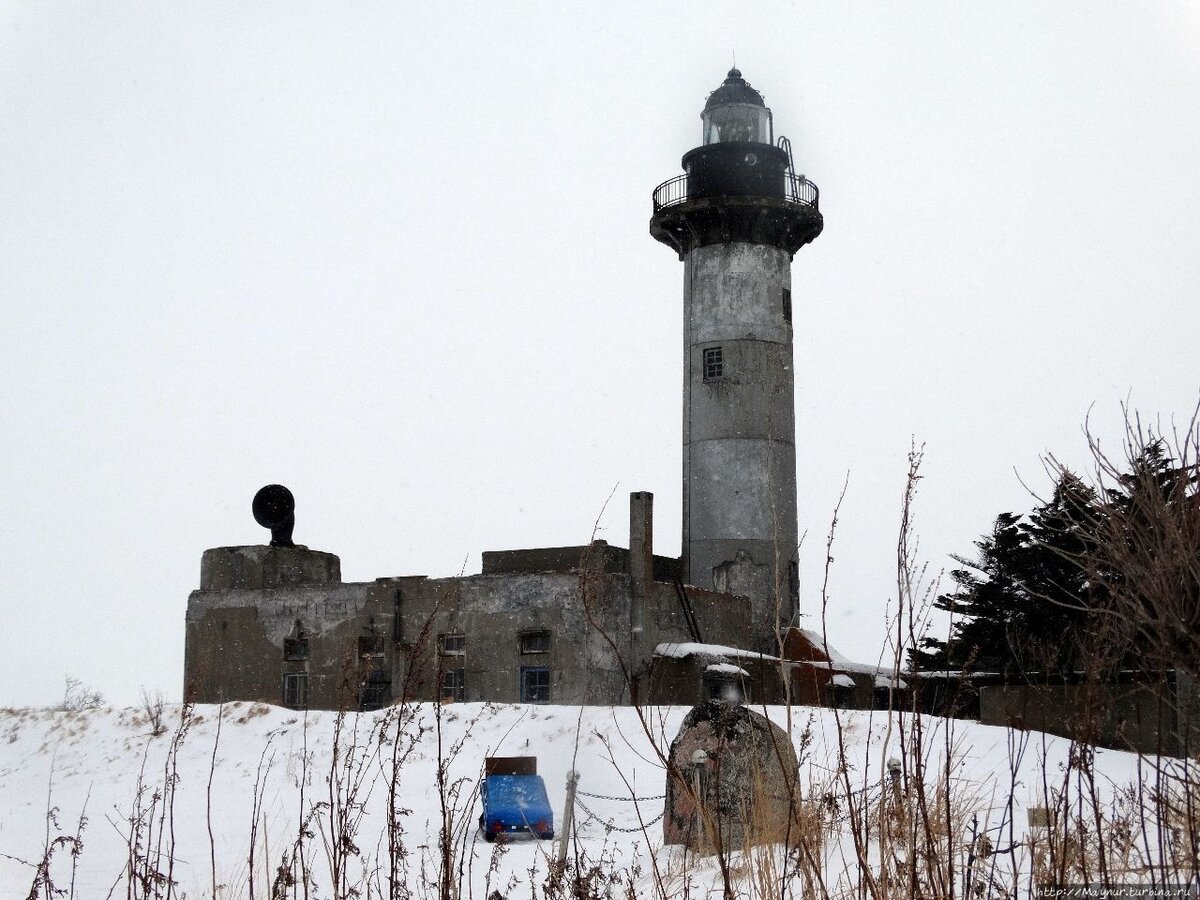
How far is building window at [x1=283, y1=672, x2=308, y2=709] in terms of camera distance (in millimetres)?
26625

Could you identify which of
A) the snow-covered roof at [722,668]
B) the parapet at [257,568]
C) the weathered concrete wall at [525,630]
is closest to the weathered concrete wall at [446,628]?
the weathered concrete wall at [525,630]

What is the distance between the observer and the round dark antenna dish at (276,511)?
3006cm

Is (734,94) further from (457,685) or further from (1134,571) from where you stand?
(1134,571)

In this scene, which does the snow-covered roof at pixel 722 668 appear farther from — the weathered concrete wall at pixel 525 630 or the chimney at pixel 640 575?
the weathered concrete wall at pixel 525 630

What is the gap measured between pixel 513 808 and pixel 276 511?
1856cm

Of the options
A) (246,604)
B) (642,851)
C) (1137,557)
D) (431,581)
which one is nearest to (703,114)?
(431,581)

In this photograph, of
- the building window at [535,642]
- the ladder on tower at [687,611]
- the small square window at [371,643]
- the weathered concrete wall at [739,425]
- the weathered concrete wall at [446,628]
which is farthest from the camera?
the weathered concrete wall at [739,425]

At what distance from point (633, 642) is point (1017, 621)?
7851 millimetres

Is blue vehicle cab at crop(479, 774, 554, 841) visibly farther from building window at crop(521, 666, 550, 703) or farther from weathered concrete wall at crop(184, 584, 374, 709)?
weathered concrete wall at crop(184, 584, 374, 709)

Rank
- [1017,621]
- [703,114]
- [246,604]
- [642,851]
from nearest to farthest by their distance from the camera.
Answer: [642,851] < [1017,621] < [246,604] < [703,114]

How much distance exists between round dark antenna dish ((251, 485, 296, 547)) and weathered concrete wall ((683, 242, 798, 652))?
9.33 metres

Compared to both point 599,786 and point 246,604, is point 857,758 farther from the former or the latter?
point 246,604

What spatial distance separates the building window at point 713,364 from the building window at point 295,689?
11.3 meters

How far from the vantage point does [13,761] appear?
21.3 m
